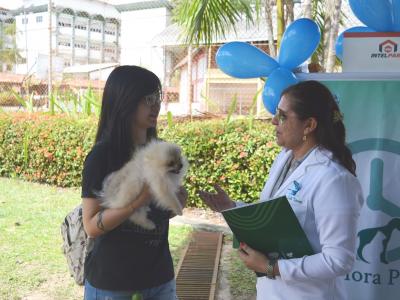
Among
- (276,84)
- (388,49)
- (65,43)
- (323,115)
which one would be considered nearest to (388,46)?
(388,49)

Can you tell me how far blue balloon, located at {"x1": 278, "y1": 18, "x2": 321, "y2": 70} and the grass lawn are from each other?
2.66 m

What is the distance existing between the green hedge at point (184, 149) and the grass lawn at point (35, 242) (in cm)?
49

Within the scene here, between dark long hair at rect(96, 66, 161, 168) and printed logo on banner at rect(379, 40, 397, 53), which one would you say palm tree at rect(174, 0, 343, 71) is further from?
dark long hair at rect(96, 66, 161, 168)

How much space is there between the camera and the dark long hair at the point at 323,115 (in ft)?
5.64

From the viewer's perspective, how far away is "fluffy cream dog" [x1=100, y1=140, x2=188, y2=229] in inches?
65.7

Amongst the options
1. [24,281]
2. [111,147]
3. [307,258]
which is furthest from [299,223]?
[24,281]

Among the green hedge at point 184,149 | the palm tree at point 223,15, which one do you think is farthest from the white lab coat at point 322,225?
the palm tree at point 223,15

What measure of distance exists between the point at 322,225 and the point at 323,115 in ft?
1.44

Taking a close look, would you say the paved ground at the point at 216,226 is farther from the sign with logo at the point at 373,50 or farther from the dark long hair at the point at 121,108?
the dark long hair at the point at 121,108

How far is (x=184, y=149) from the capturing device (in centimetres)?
624

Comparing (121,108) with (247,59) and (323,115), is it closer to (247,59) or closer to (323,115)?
(323,115)

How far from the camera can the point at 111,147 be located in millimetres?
1747

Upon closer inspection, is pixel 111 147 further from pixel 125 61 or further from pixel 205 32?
pixel 125 61

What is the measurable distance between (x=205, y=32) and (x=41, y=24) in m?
32.4
